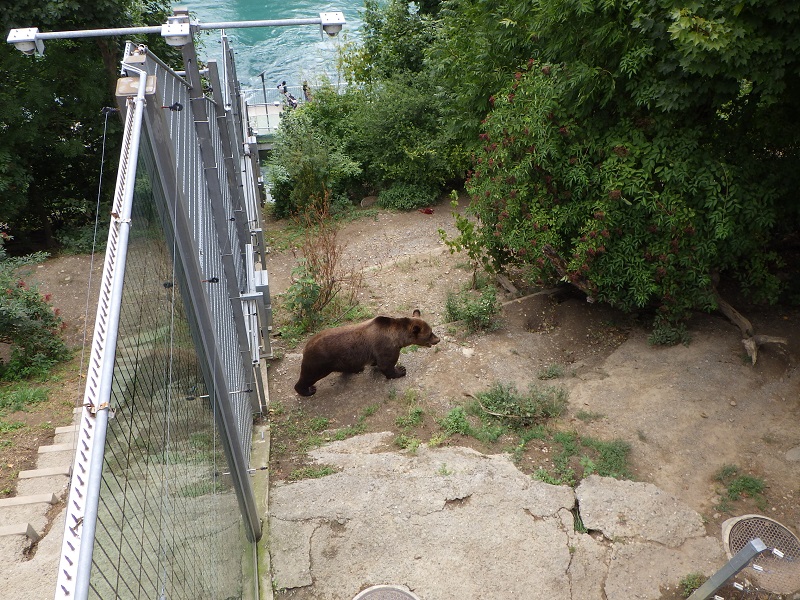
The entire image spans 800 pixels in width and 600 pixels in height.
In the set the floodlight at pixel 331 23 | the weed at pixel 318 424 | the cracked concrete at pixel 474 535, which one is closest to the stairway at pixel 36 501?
the cracked concrete at pixel 474 535

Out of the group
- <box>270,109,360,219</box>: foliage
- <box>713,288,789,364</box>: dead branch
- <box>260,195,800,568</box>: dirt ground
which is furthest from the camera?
<box>270,109,360,219</box>: foliage

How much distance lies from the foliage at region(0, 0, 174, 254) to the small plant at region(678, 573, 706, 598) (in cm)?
1148

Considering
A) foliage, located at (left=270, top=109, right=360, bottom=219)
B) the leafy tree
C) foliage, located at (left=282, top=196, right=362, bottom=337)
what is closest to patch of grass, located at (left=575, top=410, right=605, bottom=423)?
the leafy tree

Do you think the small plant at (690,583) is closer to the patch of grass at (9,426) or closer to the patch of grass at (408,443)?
the patch of grass at (408,443)

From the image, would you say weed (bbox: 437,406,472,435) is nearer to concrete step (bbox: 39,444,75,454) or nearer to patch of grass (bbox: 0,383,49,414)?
concrete step (bbox: 39,444,75,454)

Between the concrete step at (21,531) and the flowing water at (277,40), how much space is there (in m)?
22.3

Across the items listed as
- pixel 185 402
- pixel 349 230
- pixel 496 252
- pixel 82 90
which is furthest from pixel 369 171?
pixel 185 402

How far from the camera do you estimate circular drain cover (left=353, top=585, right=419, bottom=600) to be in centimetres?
449

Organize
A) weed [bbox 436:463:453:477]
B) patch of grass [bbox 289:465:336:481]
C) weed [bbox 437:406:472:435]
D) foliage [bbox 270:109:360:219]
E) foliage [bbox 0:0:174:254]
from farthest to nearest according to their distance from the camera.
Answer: foliage [bbox 270:109:360:219], foliage [bbox 0:0:174:254], weed [bbox 437:406:472:435], patch of grass [bbox 289:465:336:481], weed [bbox 436:463:453:477]

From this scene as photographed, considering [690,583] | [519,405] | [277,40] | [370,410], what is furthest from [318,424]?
[277,40]

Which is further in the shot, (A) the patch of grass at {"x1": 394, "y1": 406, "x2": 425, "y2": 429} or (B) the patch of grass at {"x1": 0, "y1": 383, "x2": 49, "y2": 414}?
(B) the patch of grass at {"x1": 0, "y1": 383, "x2": 49, "y2": 414}

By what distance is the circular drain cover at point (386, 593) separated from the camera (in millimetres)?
4492

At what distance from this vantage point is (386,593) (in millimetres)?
4523

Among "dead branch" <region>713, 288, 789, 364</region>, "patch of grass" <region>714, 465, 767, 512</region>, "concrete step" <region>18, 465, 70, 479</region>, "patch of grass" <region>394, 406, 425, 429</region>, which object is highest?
"dead branch" <region>713, 288, 789, 364</region>
